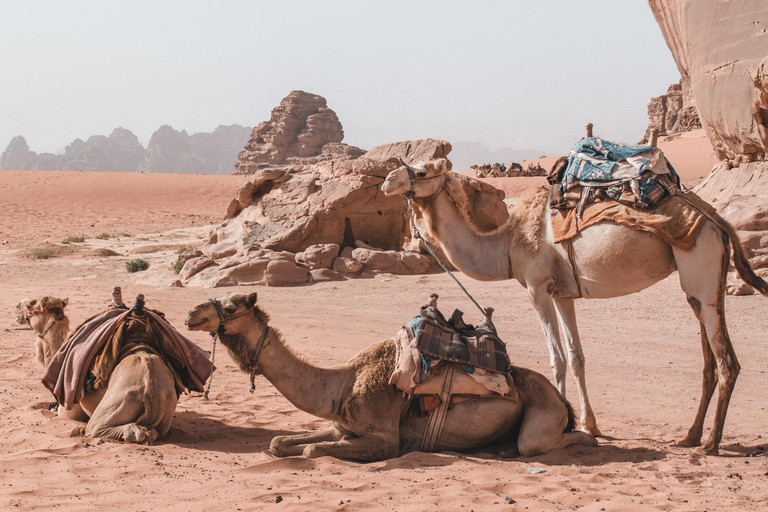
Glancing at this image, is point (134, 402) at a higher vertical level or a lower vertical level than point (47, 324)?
lower

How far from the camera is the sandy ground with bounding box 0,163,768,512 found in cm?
382

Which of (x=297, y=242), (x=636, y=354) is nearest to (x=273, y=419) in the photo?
(x=636, y=354)

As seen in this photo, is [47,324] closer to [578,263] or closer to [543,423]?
[543,423]

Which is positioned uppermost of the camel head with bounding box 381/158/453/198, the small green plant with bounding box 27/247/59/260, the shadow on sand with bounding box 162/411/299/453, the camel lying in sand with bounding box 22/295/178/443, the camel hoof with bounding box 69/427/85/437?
the camel head with bounding box 381/158/453/198

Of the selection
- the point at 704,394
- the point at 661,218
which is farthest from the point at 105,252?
the point at 704,394

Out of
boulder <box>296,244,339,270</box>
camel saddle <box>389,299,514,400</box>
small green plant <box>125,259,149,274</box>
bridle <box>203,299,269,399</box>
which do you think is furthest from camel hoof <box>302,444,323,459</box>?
small green plant <box>125,259,149,274</box>

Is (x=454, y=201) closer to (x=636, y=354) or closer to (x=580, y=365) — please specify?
(x=580, y=365)

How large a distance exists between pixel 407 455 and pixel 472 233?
2258 millimetres

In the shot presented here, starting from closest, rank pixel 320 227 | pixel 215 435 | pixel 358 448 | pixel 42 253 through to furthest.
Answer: pixel 358 448
pixel 215 435
pixel 320 227
pixel 42 253

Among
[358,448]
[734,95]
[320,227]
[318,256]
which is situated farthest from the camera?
[320,227]

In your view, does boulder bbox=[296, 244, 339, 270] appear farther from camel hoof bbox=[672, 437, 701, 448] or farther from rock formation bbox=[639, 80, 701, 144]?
rock formation bbox=[639, 80, 701, 144]

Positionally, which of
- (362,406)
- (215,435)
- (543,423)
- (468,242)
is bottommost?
(215,435)

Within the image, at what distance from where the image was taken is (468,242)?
6055 mm

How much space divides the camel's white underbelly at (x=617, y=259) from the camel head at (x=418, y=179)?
131 centimetres
